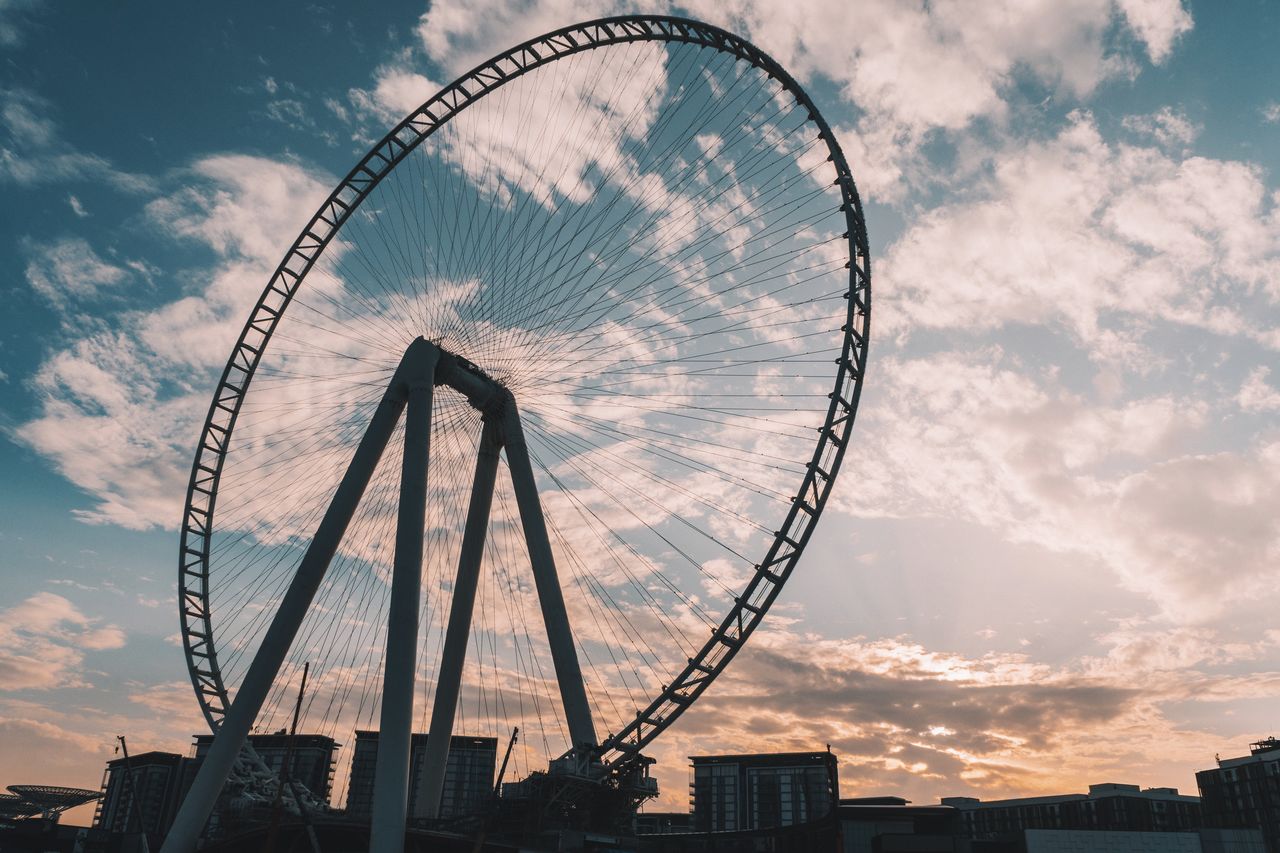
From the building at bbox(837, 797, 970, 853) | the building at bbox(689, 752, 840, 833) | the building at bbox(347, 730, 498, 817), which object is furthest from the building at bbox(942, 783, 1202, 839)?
the building at bbox(347, 730, 498, 817)

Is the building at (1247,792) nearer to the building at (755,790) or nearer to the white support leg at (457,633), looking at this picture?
the building at (755,790)

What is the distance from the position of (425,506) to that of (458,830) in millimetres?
18353

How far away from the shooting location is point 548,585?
3978cm

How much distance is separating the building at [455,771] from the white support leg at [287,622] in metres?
116

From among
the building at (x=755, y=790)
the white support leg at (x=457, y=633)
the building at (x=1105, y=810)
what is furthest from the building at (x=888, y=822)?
the building at (x=755, y=790)

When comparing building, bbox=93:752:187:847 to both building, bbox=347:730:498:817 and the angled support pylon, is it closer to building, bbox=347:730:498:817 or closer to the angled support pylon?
building, bbox=347:730:498:817

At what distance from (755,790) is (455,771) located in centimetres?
5064

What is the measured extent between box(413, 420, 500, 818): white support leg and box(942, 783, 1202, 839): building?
10745cm

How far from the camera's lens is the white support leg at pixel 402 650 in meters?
33.1

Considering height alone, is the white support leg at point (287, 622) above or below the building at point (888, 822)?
above

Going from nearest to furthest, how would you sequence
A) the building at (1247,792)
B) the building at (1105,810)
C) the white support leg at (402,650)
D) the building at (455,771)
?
the white support leg at (402,650), the building at (1247,792), the building at (1105,810), the building at (455,771)

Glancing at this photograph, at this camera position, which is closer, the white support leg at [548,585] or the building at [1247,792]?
the white support leg at [548,585]

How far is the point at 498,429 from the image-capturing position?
1731 inches

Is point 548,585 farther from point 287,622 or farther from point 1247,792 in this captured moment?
point 1247,792
